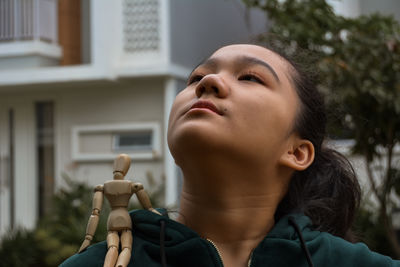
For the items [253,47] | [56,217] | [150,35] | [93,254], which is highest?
[253,47]

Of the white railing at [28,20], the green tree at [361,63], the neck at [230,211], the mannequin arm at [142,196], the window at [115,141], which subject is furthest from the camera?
the white railing at [28,20]

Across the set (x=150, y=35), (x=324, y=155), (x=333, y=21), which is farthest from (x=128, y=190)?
(x=150, y=35)

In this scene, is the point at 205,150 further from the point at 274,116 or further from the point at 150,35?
the point at 150,35

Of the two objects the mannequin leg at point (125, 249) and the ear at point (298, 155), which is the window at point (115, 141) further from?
the mannequin leg at point (125, 249)

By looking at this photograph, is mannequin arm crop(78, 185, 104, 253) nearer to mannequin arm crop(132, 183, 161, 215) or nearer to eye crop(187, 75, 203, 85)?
mannequin arm crop(132, 183, 161, 215)

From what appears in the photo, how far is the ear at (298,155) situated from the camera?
159 centimetres

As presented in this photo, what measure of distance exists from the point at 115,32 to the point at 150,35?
42 cm

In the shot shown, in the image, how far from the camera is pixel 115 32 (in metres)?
7.78

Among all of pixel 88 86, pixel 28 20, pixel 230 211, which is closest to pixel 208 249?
pixel 230 211

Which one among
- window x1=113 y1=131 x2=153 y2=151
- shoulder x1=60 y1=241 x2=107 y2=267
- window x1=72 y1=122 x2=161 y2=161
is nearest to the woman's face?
shoulder x1=60 y1=241 x2=107 y2=267

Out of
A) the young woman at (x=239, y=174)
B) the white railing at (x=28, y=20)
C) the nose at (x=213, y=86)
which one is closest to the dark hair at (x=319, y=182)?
the young woman at (x=239, y=174)

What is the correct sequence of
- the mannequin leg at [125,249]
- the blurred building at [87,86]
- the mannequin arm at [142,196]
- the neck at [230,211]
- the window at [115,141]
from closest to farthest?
1. the mannequin leg at [125,249]
2. the neck at [230,211]
3. the mannequin arm at [142,196]
4. the blurred building at [87,86]
5. the window at [115,141]

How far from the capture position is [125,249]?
1.45 metres

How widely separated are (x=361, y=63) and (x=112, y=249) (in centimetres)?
469
